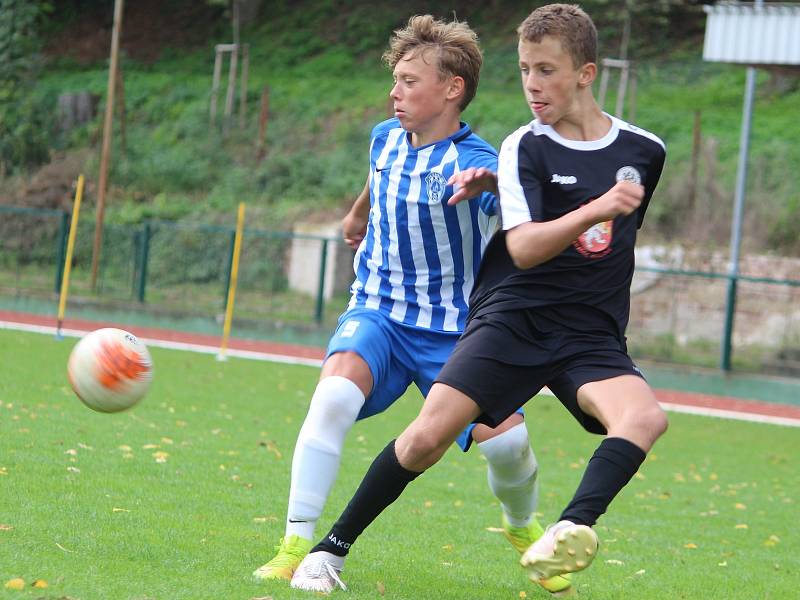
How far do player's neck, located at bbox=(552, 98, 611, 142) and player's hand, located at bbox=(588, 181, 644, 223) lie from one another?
47 centimetres

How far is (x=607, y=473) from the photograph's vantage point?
4.15m

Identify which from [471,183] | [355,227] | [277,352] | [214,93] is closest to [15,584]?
[471,183]

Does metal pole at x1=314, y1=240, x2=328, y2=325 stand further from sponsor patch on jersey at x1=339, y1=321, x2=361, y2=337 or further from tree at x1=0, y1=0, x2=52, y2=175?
sponsor patch on jersey at x1=339, y1=321, x2=361, y2=337

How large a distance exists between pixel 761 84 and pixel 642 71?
3456 mm

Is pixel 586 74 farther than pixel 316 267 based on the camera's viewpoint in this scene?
No

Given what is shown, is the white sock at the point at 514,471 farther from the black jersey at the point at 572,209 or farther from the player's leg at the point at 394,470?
the black jersey at the point at 572,209

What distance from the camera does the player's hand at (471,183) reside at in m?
4.54

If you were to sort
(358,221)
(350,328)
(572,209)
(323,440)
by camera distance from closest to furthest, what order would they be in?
(572,209), (323,440), (350,328), (358,221)

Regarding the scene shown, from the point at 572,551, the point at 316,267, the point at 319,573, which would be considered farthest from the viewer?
the point at 316,267

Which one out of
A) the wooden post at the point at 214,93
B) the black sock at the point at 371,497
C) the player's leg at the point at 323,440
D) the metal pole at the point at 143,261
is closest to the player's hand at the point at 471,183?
the player's leg at the point at 323,440

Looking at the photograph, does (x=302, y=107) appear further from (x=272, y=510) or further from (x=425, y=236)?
(x=425, y=236)

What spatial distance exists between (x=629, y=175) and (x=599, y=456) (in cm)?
100

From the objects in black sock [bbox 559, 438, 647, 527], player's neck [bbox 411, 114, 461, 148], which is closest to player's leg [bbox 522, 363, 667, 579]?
black sock [bbox 559, 438, 647, 527]

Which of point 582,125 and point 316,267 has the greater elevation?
point 582,125
